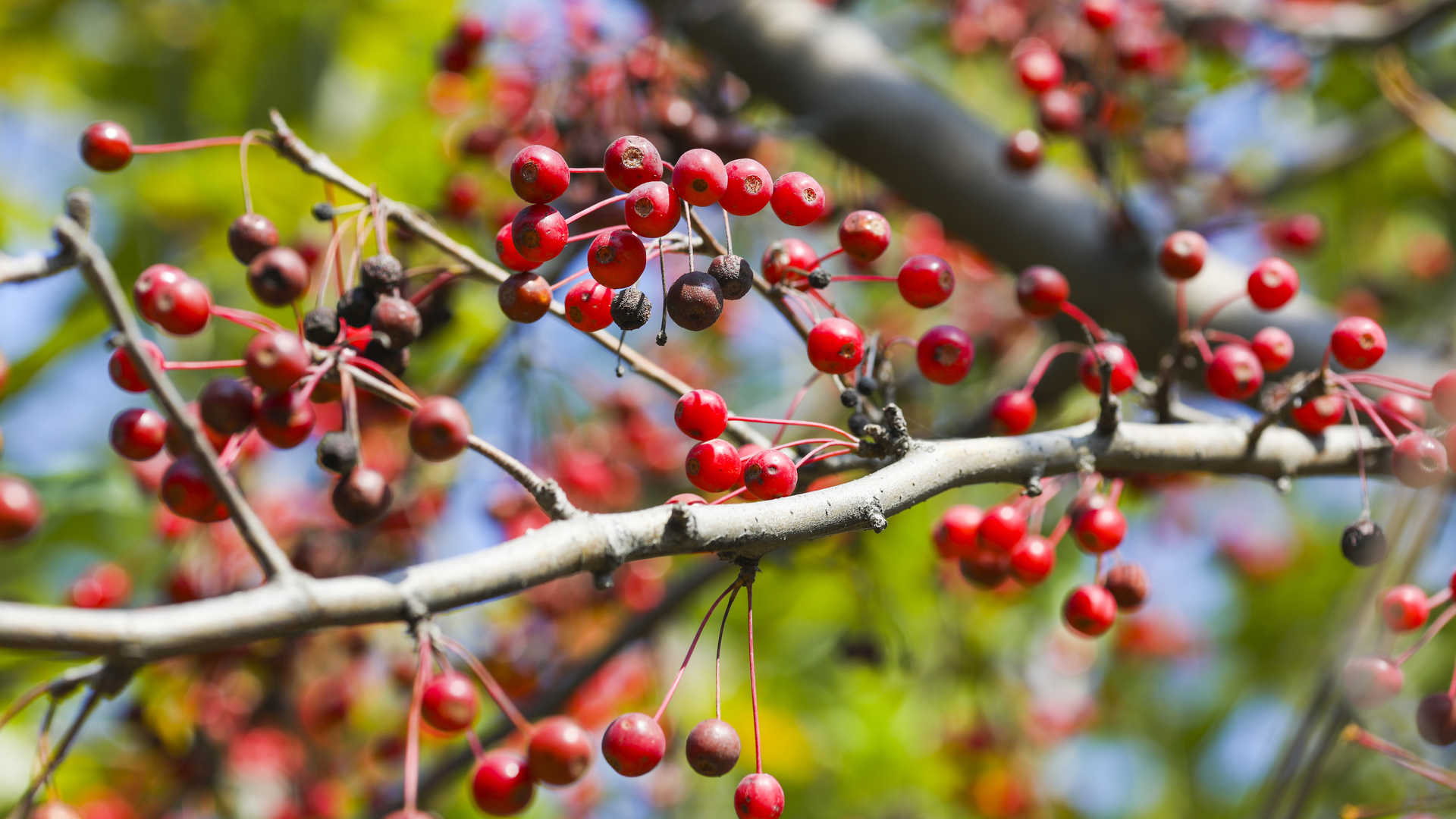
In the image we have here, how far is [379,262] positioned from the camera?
4.85ft

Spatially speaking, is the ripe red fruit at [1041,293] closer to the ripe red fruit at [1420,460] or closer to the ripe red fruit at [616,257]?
the ripe red fruit at [1420,460]

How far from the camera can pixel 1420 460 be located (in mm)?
1556

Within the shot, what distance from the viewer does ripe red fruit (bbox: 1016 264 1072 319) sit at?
6.31 feet

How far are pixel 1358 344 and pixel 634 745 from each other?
1.32 metres

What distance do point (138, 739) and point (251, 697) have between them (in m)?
0.40

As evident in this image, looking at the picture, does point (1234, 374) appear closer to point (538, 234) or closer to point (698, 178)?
point (698, 178)

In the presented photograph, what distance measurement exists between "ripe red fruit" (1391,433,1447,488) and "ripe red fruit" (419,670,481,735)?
1.38 metres

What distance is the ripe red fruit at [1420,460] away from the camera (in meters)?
→ 1.55

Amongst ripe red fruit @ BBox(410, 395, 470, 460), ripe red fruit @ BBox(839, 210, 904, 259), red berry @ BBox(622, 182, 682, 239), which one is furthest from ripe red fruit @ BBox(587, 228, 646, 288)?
ripe red fruit @ BBox(839, 210, 904, 259)

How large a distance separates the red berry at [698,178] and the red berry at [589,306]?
0.16m

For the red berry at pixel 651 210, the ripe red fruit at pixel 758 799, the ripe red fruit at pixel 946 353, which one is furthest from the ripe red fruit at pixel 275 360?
the ripe red fruit at pixel 946 353

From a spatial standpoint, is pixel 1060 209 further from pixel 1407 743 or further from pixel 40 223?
pixel 40 223

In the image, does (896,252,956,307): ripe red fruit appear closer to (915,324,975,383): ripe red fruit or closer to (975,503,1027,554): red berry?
(915,324,975,383): ripe red fruit

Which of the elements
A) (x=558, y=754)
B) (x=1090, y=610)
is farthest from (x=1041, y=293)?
(x=558, y=754)
